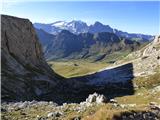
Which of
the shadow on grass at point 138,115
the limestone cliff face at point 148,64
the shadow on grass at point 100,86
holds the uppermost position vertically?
the limestone cliff face at point 148,64

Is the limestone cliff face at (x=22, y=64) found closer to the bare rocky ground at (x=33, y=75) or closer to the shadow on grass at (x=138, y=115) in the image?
the bare rocky ground at (x=33, y=75)

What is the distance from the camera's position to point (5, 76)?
109562 mm

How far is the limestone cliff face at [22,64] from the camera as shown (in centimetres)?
10694

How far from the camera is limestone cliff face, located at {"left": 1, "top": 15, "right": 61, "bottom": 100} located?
351ft

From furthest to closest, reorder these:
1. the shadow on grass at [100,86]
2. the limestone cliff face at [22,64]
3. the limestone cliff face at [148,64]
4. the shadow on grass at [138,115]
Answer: the limestone cliff face at [148,64] → the shadow on grass at [100,86] → the limestone cliff face at [22,64] → the shadow on grass at [138,115]

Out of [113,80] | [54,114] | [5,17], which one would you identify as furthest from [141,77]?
[54,114]

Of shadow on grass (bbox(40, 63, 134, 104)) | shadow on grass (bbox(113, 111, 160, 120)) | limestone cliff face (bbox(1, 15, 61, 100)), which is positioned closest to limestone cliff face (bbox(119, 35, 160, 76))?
shadow on grass (bbox(40, 63, 134, 104))

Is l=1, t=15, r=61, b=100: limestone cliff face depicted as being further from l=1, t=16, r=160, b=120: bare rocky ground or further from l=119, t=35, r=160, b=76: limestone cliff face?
l=119, t=35, r=160, b=76: limestone cliff face

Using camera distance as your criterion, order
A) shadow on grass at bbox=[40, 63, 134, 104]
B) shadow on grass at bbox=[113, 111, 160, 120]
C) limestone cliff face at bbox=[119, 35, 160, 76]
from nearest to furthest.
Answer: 1. shadow on grass at bbox=[113, 111, 160, 120]
2. shadow on grass at bbox=[40, 63, 134, 104]
3. limestone cliff face at bbox=[119, 35, 160, 76]

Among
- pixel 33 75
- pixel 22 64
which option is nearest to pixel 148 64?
pixel 33 75

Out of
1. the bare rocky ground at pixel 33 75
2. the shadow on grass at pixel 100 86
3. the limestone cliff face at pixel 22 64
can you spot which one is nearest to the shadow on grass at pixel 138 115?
the bare rocky ground at pixel 33 75

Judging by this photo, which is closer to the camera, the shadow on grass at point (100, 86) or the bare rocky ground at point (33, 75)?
the bare rocky ground at point (33, 75)

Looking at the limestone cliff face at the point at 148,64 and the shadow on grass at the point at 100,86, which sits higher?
the limestone cliff face at the point at 148,64

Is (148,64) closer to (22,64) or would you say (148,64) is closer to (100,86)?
(100,86)
